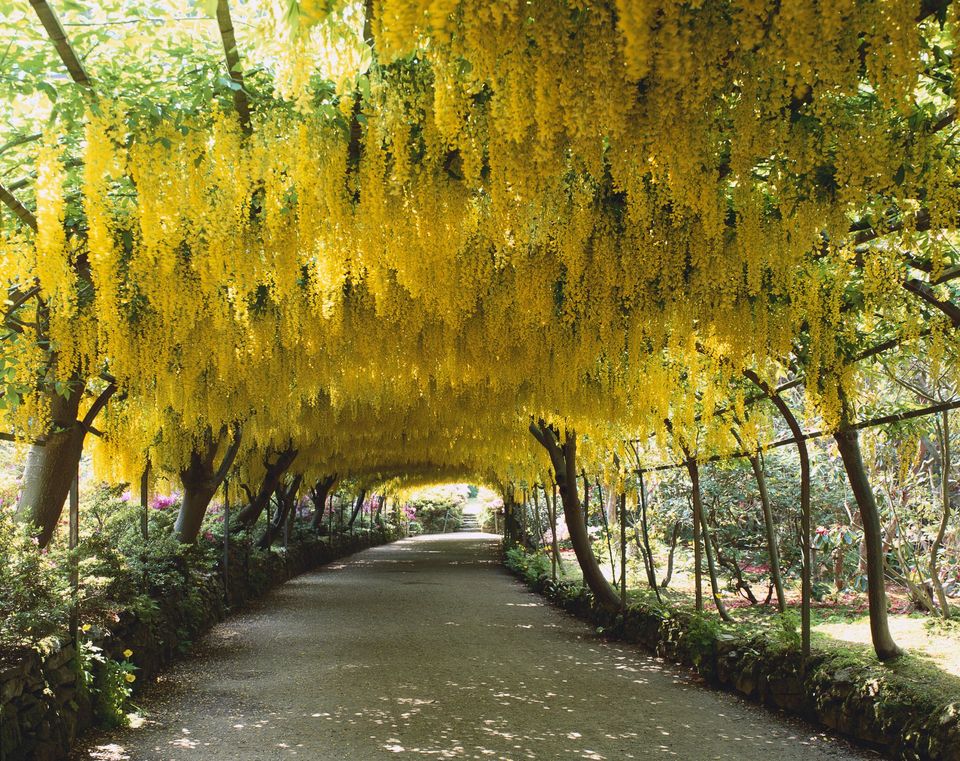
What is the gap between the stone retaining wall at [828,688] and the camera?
3.42 m

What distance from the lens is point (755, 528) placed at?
9141 millimetres

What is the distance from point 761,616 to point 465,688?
9.66ft

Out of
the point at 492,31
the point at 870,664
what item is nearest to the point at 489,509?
the point at 870,664

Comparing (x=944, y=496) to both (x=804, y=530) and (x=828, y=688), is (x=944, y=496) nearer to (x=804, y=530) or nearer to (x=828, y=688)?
(x=804, y=530)

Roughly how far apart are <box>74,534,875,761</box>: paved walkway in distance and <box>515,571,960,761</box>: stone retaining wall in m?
0.13

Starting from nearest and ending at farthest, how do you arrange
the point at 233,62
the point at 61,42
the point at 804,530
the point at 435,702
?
the point at 61,42, the point at 233,62, the point at 804,530, the point at 435,702

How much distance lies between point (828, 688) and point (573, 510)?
436cm

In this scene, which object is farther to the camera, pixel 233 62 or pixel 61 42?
pixel 233 62

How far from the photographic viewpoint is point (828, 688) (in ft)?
13.7

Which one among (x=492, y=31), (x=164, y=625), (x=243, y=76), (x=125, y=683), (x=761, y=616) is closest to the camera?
(x=492, y=31)

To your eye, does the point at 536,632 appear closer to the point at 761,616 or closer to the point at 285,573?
the point at 761,616

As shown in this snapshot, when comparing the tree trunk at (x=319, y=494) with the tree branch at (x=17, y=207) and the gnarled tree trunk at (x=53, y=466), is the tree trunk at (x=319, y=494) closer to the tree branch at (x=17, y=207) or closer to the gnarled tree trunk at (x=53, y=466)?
the gnarled tree trunk at (x=53, y=466)

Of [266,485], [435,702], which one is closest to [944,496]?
[435,702]

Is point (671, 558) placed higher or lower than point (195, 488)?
lower
